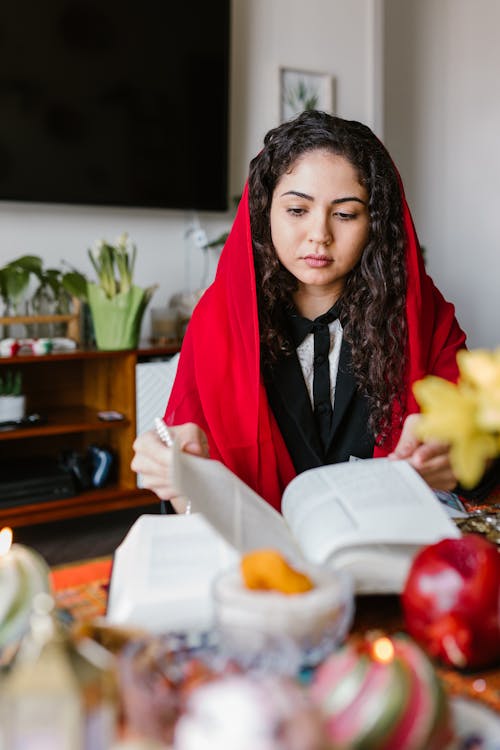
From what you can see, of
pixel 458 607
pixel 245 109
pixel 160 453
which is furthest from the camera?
pixel 245 109

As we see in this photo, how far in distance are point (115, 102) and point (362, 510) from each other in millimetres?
2670

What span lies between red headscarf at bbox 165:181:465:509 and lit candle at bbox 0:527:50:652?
64 cm

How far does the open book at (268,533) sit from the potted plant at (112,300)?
200cm

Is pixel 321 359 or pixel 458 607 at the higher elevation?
Answer: pixel 321 359

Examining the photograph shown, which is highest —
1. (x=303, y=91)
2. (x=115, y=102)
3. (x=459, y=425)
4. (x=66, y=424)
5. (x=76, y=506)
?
(x=303, y=91)

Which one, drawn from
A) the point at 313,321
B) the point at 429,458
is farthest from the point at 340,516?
the point at 313,321

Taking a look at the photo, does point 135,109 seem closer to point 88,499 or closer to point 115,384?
point 115,384

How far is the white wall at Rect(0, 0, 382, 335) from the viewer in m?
3.01

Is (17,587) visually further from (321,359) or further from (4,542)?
(321,359)

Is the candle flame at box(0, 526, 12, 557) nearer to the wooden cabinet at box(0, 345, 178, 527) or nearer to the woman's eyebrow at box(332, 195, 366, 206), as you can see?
the woman's eyebrow at box(332, 195, 366, 206)

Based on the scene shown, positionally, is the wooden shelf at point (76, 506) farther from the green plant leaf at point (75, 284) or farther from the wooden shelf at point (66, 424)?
the green plant leaf at point (75, 284)

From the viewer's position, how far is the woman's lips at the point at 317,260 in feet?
4.14

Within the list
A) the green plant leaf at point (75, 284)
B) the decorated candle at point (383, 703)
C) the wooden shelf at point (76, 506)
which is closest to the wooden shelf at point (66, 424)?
the wooden shelf at point (76, 506)

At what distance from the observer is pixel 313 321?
1394 millimetres
